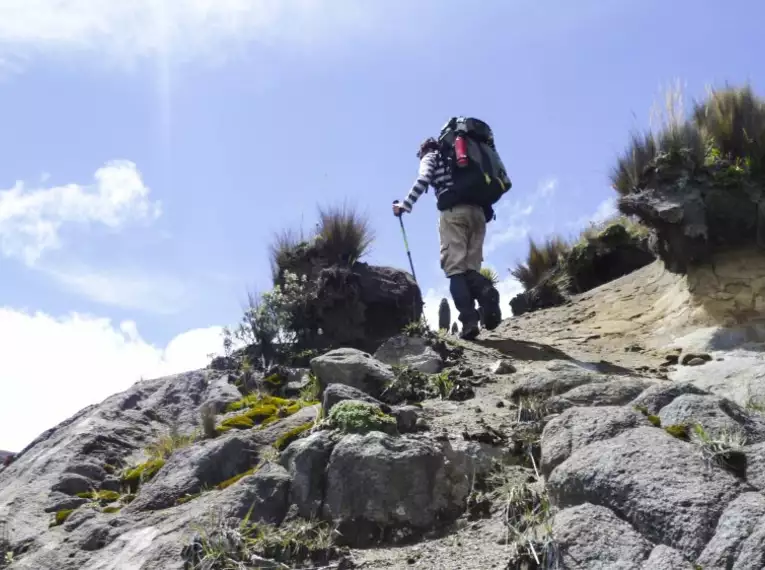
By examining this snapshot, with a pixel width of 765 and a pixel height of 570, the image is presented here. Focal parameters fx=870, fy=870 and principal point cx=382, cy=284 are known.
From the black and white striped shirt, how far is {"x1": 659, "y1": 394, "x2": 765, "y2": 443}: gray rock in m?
6.02

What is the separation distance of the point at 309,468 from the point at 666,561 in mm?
2637

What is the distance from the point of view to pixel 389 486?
5414 mm

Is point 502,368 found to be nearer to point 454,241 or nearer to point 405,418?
point 405,418

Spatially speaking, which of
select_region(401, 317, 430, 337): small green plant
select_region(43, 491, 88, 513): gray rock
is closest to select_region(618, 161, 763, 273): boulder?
select_region(401, 317, 430, 337): small green plant

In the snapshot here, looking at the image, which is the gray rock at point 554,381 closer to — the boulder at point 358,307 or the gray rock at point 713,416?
the gray rock at point 713,416

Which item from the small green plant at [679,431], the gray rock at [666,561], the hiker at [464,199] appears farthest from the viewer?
the hiker at [464,199]

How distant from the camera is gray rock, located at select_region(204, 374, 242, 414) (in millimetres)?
8791

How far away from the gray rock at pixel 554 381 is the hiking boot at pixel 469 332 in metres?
3.34

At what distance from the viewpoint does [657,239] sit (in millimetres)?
11188

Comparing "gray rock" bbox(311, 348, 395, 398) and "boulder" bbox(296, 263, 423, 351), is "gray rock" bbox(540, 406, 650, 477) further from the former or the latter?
"boulder" bbox(296, 263, 423, 351)

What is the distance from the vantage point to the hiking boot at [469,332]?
1034cm

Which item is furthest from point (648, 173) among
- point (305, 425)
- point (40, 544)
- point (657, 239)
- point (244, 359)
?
point (40, 544)

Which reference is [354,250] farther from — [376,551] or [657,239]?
[376,551]

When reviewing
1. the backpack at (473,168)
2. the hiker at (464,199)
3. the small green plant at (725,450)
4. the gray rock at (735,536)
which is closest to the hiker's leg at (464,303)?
the hiker at (464,199)
